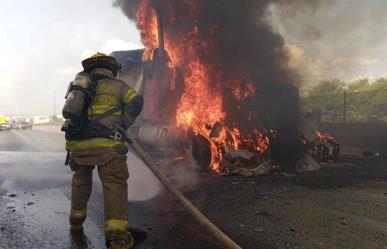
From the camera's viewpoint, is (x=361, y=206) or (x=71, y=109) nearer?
(x=71, y=109)

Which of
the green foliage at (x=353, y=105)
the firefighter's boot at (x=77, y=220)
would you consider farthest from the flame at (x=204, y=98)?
the green foliage at (x=353, y=105)

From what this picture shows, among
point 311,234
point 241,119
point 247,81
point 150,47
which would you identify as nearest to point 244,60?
point 247,81

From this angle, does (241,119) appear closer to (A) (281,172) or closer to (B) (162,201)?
(A) (281,172)

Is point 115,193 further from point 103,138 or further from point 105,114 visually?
point 105,114

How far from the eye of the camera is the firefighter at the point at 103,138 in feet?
13.2

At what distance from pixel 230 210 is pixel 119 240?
2061 mm

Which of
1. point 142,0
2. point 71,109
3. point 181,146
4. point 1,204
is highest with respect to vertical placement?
point 142,0

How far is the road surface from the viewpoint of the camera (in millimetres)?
4055

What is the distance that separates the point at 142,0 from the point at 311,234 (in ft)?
35.6

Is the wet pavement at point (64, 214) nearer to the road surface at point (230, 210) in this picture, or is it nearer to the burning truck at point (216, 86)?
the road surface at point (230, 210)

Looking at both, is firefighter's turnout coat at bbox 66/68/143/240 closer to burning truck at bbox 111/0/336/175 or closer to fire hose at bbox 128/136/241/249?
fire hose at bbox 128/136/241/249

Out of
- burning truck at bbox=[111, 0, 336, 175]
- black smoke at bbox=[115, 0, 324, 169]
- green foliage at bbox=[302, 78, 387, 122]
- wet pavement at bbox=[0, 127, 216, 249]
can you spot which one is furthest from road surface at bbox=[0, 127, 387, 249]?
green foliage at bbox=[302, 78, 387, 122]

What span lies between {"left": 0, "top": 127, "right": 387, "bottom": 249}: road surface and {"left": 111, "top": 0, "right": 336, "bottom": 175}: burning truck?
0.86 meters

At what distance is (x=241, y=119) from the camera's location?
9.36 metres
